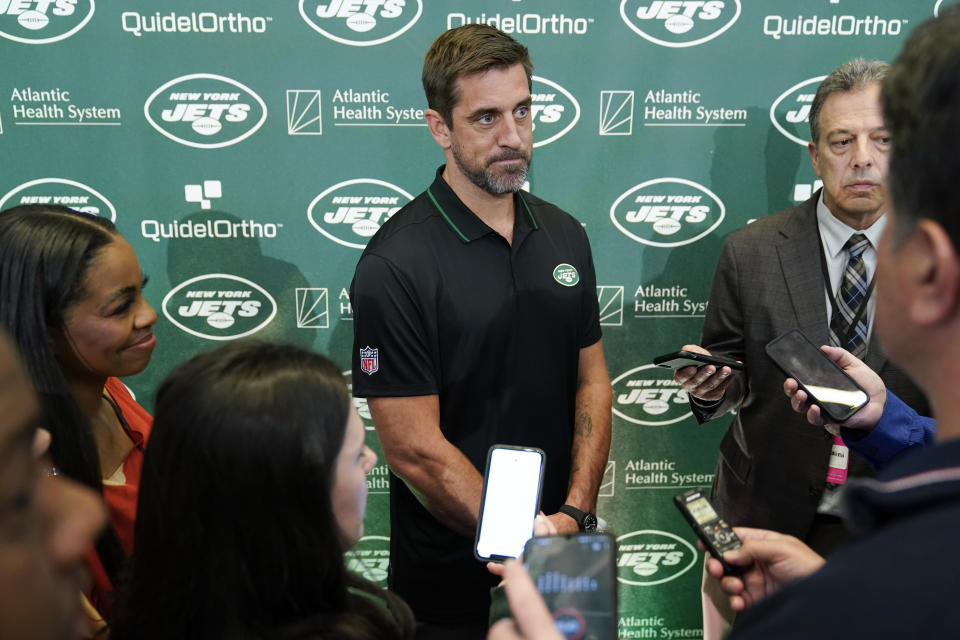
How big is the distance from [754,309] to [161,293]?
86.1 inches

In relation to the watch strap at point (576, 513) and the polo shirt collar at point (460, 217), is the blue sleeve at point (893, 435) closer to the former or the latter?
the watch strap at point (576, 513)

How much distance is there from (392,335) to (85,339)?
2.53 ft

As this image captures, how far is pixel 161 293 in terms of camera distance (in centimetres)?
299

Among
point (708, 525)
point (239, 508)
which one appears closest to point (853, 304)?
point (708, 525)

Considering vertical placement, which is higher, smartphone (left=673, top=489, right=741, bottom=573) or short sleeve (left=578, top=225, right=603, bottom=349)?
short sleeve (left=578, top=225, right=603, bottom=349)

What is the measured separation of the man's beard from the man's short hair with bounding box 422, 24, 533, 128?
0.12 metres

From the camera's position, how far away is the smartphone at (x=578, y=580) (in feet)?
3.82

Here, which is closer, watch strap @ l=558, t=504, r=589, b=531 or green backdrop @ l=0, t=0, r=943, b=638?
watch strap @ l=558, t=504, r=589, b=531

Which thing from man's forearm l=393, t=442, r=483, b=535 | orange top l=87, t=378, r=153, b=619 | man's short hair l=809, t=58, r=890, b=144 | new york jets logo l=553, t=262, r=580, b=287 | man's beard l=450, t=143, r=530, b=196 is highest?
man's short hair l=809, t=58, r=890, b=144

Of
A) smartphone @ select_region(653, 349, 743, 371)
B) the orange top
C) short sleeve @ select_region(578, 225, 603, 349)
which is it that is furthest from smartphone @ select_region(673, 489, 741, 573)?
the orange top

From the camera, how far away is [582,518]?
2.21 meters

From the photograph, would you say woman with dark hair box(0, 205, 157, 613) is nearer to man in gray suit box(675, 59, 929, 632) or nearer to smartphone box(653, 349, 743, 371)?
smartphone box(653, 349, 743, 371)

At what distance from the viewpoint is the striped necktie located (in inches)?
92.0

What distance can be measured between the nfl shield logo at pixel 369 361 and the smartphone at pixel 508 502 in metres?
0.48
